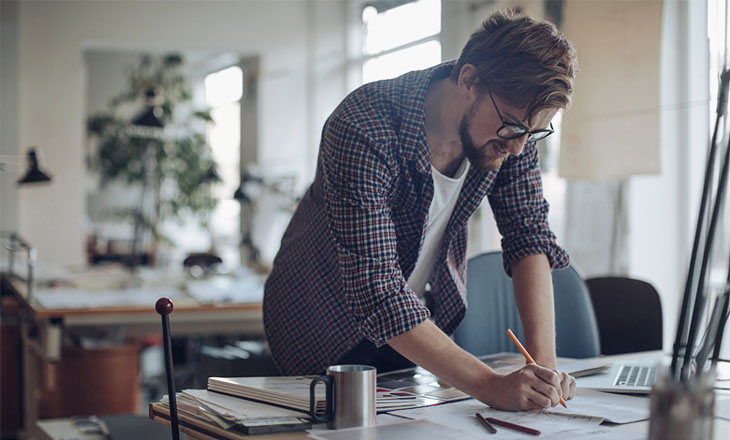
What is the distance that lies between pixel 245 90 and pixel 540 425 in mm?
6552

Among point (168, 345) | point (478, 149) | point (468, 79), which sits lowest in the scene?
point (168, 345)

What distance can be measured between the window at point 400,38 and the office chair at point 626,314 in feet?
11.0

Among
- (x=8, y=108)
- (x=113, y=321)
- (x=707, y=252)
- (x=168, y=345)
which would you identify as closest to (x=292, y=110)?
(x=8, y=108)

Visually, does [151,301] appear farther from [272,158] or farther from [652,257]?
[272,158]

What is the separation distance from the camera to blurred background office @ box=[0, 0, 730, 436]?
3.31 meters

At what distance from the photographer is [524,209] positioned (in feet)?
5.26

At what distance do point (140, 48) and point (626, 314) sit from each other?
543cm

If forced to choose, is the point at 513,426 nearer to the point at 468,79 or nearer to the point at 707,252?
the point at 707,252

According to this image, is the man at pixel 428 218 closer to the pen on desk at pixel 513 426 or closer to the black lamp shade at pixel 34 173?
the pen on desk at pixel 513 426

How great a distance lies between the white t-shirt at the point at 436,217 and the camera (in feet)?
4.72

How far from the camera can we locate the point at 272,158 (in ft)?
Result: 22.6

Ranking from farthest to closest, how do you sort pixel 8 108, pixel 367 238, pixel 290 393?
1. pixel 8 108
2. pixel 367 238
3. pixel 290 393

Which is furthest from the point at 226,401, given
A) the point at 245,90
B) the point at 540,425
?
the point at 245,90

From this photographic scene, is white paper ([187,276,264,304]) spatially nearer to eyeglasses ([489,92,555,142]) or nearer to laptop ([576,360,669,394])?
laptop ([576,360,669,394])
